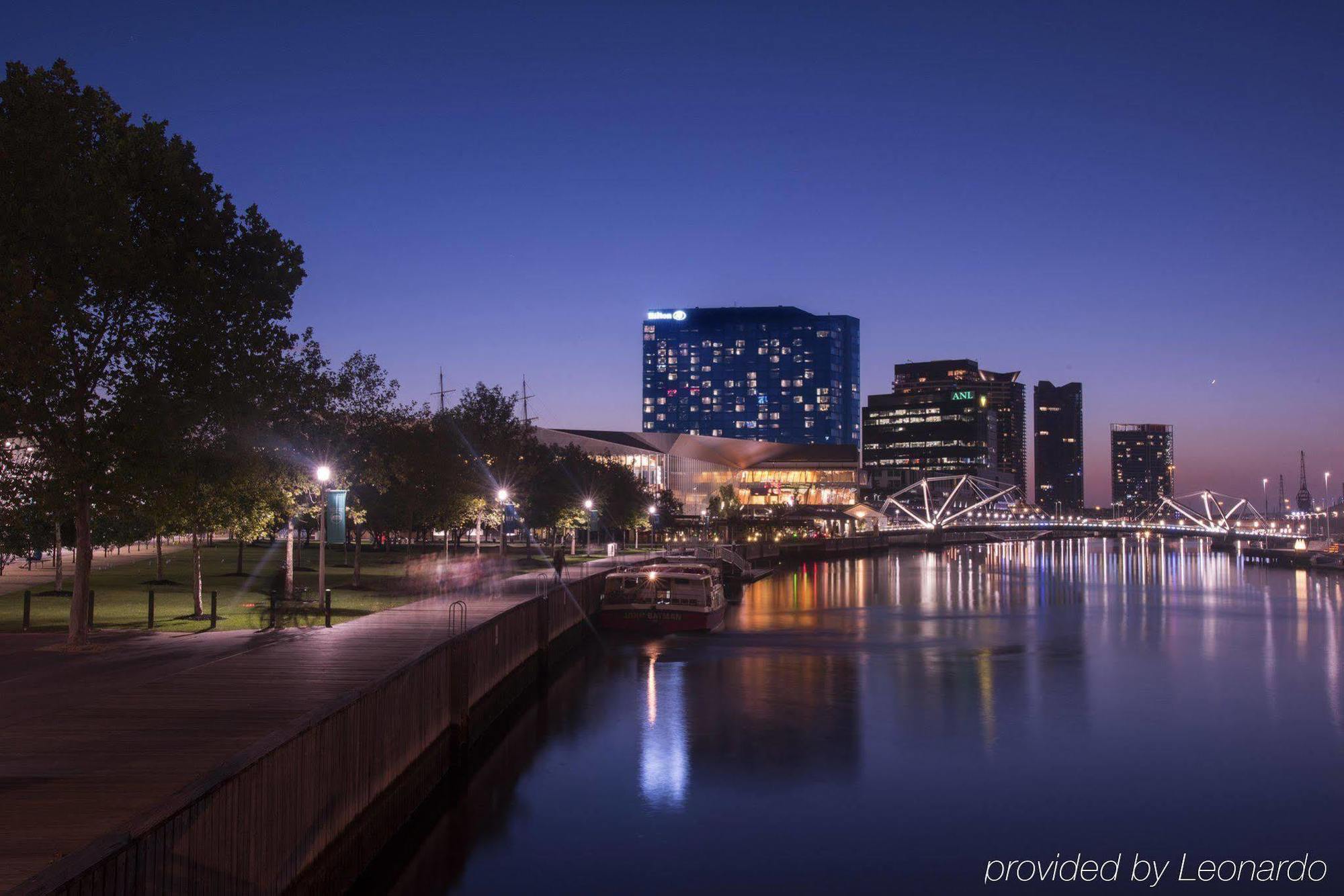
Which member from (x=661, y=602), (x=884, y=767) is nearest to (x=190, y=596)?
(x=661, y=602)

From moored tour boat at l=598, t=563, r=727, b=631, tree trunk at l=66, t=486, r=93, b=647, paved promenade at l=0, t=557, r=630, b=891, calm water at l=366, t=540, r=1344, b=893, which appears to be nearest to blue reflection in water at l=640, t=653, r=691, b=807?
calm water at l=366, t=540, r=1344, b=893

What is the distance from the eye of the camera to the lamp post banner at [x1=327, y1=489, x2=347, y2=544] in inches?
1375

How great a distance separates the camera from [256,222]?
1035 inches

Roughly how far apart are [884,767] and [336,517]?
19.8 meters

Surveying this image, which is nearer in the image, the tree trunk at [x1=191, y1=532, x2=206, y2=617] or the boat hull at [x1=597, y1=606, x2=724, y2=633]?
the tree trunk at [x1=191, y1=532, x2=206, y2=617]

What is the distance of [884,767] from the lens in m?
25.0

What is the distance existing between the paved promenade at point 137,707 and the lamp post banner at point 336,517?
5729 millimetres

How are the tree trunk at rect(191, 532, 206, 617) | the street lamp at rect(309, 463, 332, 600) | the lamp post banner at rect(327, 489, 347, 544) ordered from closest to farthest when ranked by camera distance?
the tree trunk at rect(191, 532, 206, 617) < the street lamp at rect(309, 463, 332, 600) < the lamp post banner at rect(327, 489, 347, 544)

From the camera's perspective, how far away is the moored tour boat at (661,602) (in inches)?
1978

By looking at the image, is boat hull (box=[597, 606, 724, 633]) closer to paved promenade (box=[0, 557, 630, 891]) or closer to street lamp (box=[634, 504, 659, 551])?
paved promenade (box=[0, 557, 630, 891])

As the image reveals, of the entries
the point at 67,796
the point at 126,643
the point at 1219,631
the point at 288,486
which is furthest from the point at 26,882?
the point at 1219,631

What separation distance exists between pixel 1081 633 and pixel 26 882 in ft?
179

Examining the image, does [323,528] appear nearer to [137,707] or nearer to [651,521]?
[137,707]

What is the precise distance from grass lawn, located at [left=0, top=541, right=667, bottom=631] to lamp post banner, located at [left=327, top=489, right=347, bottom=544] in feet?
7.77
